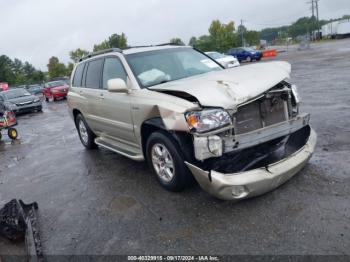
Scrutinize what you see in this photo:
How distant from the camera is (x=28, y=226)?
4.05 m

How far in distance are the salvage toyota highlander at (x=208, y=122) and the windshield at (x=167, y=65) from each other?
1 centimetres

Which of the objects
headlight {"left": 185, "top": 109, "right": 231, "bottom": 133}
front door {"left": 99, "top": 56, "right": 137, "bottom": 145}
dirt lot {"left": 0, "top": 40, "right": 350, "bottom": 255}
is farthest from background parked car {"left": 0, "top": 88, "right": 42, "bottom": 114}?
headlight {"left": 185, "top": 109, "right": 231, "bottom": 133}

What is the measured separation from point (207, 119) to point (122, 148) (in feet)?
7.40

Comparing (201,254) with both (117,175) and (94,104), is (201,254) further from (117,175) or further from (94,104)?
(94,104)

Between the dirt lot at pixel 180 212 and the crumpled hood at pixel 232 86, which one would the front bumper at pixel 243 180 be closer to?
the dirt lot at pixel 180 212

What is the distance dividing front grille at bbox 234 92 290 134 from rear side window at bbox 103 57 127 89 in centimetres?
199

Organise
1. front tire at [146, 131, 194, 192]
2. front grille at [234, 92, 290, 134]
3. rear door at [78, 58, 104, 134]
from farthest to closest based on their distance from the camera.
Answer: rear door at [78, 58, 104, 134] < front tire at [146, 131, 194, 192] < front grille at [234, 92, 290, 134]

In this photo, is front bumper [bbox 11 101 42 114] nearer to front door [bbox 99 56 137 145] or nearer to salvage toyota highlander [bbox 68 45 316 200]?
front door [bbox 99 56 137 145]

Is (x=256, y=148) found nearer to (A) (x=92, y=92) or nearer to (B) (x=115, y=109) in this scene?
(B) (x=115, y=109)

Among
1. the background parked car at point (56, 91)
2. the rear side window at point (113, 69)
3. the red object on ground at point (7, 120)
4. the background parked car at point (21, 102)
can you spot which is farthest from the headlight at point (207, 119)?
the background parked car at point (56, 91)

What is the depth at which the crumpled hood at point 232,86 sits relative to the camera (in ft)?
12.4

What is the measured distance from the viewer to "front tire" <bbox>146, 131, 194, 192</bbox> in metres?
4.12

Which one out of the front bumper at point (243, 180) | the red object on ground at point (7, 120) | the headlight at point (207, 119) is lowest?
the front bumper at point (243, 180)

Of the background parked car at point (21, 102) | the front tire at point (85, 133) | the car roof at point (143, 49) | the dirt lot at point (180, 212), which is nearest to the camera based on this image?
the dirt lot at point (180, 212)
